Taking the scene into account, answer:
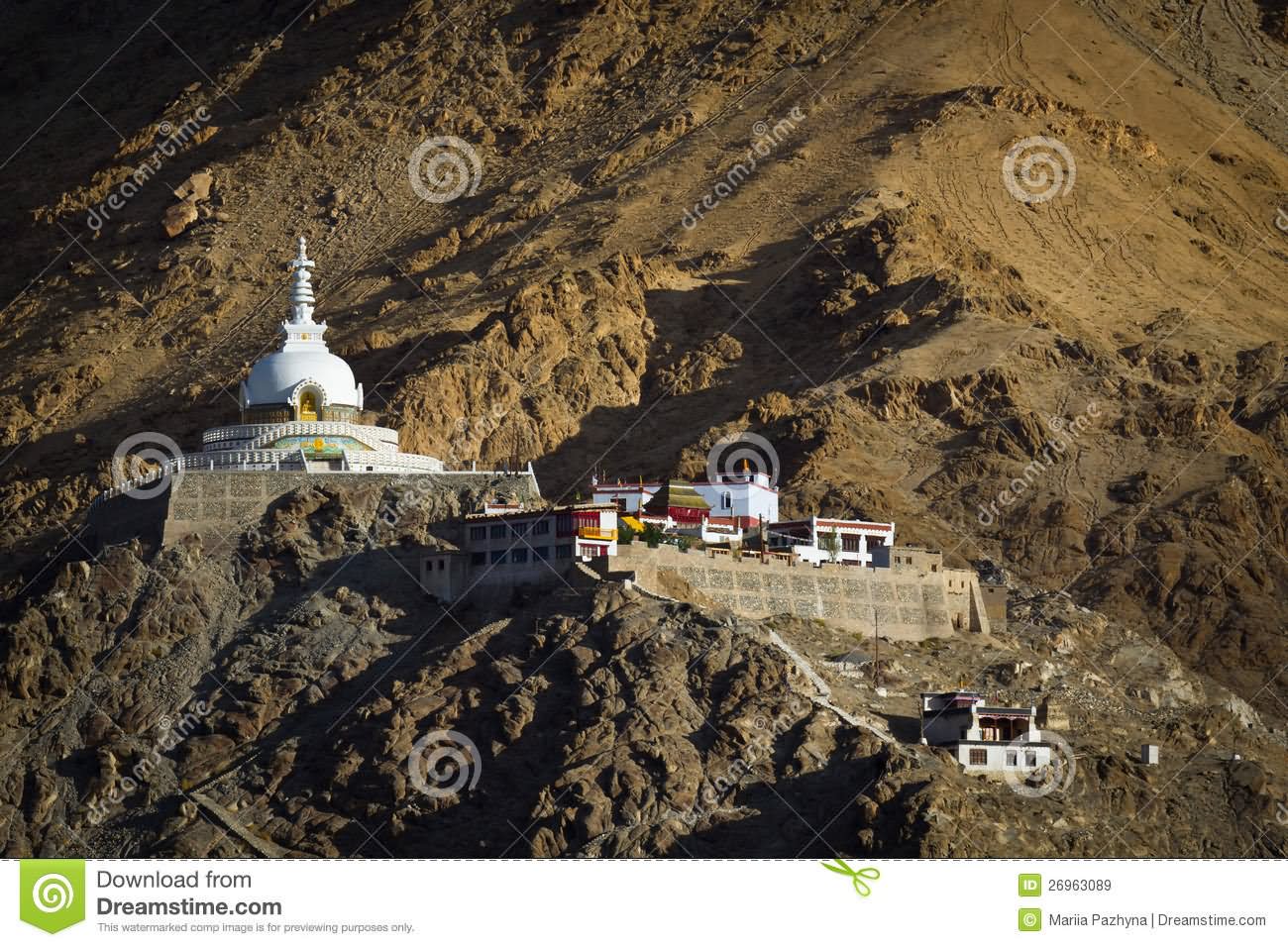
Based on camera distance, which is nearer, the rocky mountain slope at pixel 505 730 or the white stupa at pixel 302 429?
the rocky mountain slope at pixel 505 730

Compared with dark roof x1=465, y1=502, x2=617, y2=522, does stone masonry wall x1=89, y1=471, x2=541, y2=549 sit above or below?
above

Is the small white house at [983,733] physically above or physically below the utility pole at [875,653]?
below

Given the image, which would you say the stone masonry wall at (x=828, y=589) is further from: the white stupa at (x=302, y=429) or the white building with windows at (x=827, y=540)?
the white stupa at (x=302, y=429)

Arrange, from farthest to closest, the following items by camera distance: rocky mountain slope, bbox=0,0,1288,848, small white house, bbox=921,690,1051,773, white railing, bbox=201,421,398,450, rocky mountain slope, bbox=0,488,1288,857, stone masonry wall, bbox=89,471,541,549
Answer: rocky mountain slope, bbox=0,0,1288,848 → white railing, bbox=201,421,398,450 → stone masonry wall, bbox=89,471,541,549 → small white house, bbox=921,690,1051,773 → rocky mountain slope, bbox=0,488,1288,857

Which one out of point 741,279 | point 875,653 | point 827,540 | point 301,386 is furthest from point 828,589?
point 741,279

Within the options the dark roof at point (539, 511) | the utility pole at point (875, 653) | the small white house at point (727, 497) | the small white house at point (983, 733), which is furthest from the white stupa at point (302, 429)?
the small white house at point (983, 733)

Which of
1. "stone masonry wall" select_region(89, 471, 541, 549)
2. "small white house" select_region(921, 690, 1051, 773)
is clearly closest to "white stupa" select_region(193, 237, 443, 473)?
"stone masonry wall" select_region(89, 471, 541, 549)
